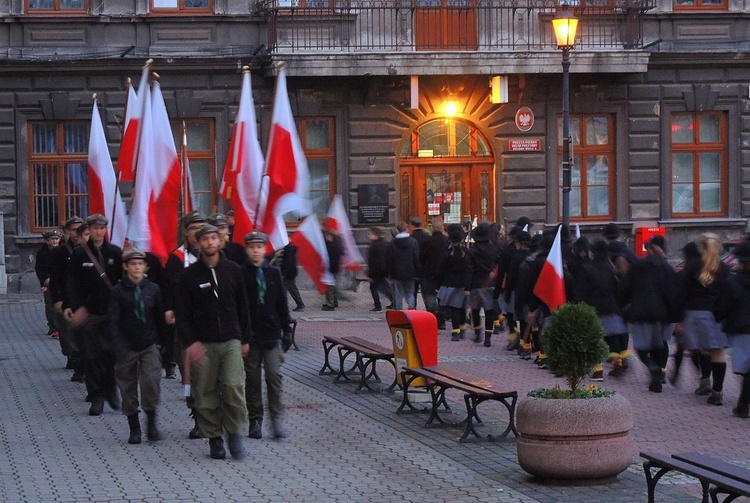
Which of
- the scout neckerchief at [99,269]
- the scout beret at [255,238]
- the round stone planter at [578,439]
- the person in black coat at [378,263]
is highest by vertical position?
the scout beret at [255,238]

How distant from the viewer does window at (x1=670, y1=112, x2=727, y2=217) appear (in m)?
29.1

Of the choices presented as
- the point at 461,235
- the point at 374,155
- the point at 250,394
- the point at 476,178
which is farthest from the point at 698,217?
the point at 250,394

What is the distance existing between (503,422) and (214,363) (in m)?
3.09

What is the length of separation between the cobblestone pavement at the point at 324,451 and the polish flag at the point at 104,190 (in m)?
1.89

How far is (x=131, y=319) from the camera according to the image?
11688mm

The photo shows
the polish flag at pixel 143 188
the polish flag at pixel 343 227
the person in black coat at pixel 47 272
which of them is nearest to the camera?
A: the polish flag at pixel 143 188

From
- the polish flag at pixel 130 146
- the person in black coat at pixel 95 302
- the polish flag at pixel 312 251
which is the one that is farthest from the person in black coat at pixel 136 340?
the polish flag at pixel 312 251

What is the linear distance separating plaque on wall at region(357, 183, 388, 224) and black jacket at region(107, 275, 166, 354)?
16052 mm

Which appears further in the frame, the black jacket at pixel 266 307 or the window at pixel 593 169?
the window at pixel 593 169

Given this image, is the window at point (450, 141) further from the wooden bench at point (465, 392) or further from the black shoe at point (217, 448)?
the black shoe at point (217, 448)

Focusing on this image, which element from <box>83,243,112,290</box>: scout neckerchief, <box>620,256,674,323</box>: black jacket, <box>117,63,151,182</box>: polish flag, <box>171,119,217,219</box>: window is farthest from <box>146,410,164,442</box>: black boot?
<box>171,119,217,219</box>: window

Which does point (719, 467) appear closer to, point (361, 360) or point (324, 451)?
point (324, 451)

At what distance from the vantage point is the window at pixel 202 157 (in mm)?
27609

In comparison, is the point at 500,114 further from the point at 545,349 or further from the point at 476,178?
the point at 545,349
